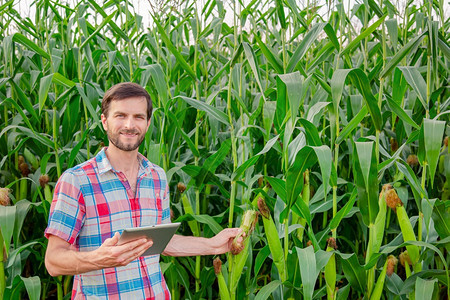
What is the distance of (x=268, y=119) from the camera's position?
212 centimetres

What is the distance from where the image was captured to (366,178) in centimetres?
179

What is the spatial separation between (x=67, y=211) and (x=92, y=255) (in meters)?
0.19

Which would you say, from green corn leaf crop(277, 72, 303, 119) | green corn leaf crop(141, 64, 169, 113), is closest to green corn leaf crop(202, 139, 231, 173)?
green corn leaf crop(141, 64, 169, 113)

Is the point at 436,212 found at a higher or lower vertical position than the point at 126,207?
lower

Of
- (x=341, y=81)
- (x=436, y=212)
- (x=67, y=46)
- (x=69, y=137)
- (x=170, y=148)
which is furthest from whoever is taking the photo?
(x=67, y=46)

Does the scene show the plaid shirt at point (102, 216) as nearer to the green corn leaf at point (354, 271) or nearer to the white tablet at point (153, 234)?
the white tablet at point (153, 234)

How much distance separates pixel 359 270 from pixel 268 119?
702 millimetres

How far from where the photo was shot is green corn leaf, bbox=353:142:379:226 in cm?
177

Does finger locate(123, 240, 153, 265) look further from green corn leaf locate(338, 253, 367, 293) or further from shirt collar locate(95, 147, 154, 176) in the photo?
green corn leaf locate(338, 253, 367, 293)

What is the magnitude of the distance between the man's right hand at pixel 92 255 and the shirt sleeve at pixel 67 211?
1.0 inches

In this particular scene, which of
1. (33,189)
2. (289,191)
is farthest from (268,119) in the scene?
(33,189)

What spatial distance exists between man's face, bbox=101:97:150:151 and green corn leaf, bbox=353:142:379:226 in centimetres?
75

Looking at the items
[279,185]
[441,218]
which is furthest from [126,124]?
[441,218]

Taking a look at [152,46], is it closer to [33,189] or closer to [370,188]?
[33,189]
